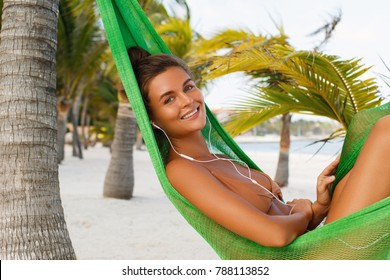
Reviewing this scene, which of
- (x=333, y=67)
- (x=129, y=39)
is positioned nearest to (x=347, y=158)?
(x=129, y=39)

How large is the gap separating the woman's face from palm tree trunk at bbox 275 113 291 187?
628cm

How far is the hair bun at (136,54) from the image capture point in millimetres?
1835

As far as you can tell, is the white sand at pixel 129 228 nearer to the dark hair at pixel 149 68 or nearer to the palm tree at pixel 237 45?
the palm tree at pixel 237 45

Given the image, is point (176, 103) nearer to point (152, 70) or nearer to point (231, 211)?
point (152, 70)

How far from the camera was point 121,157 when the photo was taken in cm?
607

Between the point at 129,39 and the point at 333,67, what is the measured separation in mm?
2123

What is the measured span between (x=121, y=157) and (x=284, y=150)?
10.1 feet

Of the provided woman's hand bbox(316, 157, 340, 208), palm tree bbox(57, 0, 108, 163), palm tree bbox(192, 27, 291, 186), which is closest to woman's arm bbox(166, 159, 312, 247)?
woman's hand bbox(316, 157, 340, 208)

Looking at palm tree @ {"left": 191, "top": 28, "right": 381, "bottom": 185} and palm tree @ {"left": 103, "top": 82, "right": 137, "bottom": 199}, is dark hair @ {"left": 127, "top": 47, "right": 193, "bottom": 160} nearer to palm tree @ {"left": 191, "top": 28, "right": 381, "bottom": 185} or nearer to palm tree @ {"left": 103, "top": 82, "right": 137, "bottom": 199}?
palm tree @ {"left": 191, "top": 28, "right": 381, "bottom": 185}

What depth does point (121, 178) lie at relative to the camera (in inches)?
239

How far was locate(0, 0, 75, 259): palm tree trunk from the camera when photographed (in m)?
1.96

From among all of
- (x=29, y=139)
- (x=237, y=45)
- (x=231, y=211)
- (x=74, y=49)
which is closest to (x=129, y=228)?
(x=237, y=45)

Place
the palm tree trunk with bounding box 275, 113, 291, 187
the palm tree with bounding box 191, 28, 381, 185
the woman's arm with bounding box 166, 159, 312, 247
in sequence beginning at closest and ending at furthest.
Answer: the woman's arm with bounding box 166, 159, 312, 247 → the palm tree with bounding box 191, 28, 381, 185 → the palm tree trunk with bounding box 275, 113, 291, 187
